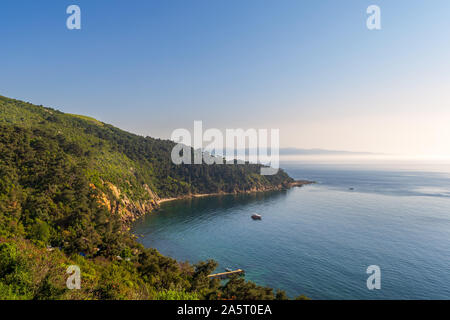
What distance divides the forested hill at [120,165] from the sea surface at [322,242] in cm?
1552

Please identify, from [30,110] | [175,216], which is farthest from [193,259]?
[30,110]

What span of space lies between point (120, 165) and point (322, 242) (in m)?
104

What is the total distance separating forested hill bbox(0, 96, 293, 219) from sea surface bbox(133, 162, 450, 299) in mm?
15525

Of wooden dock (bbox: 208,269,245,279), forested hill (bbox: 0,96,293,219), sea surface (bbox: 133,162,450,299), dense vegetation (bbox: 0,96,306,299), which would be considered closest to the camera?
dense vegetation (bbox: 0,96,306,299)

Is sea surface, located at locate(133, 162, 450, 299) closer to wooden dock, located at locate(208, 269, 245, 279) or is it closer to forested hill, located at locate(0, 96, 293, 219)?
wooden dock, located at locate(208, 269, 245, 279)

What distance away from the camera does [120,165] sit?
119 meters

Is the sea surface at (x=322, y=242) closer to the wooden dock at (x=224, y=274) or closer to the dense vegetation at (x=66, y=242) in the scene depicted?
the wooden dock at (x=224, y=274)

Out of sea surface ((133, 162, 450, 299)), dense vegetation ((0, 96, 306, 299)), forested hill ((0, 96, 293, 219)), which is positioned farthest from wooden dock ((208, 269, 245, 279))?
forested hill ((0, 96, 293, 219))

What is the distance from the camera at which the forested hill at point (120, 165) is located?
78438 mm

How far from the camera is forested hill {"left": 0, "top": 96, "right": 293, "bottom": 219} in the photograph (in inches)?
3088

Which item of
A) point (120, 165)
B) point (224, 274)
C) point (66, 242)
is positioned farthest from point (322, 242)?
point (120, 165)
